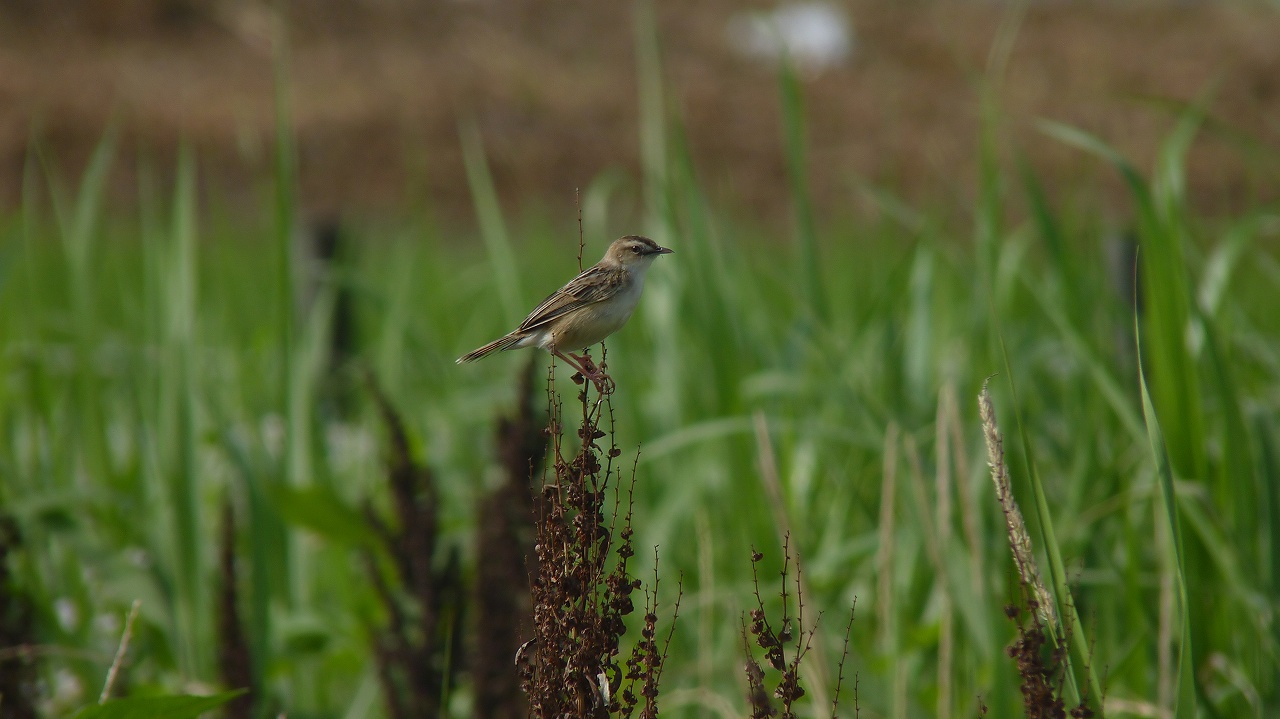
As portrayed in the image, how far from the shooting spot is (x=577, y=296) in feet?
4.85

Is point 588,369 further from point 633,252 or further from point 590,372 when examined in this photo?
point 633,252

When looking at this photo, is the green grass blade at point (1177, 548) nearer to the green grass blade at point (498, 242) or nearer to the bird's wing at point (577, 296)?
the bird's wing at point (577, 296)

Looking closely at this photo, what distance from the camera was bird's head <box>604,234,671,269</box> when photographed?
1.49 m

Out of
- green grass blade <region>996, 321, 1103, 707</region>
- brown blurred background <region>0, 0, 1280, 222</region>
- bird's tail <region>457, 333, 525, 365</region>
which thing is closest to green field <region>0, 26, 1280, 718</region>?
green grass blade <region>996, 321, 1103, 707</region>

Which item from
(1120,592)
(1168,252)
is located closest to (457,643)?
(1120,592)

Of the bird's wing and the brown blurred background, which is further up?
the brown blurred background

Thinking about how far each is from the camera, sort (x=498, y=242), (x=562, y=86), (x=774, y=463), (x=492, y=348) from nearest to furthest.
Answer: (x=492, y=348), (x=774, y=463), (x=498, y=242), (x=562, y=86)

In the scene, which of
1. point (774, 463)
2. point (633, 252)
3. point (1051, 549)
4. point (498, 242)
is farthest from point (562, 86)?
point (1051, 549)

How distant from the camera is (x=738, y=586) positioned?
10.6 ft

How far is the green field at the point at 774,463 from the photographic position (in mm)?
2609

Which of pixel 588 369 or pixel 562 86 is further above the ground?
pixel 562 86

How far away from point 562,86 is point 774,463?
76.3 ft

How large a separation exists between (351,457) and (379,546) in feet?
5.22

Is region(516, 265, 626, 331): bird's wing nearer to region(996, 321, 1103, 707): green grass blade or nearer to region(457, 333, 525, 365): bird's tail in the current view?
region(457, 333, 525, 365): bird's tail
